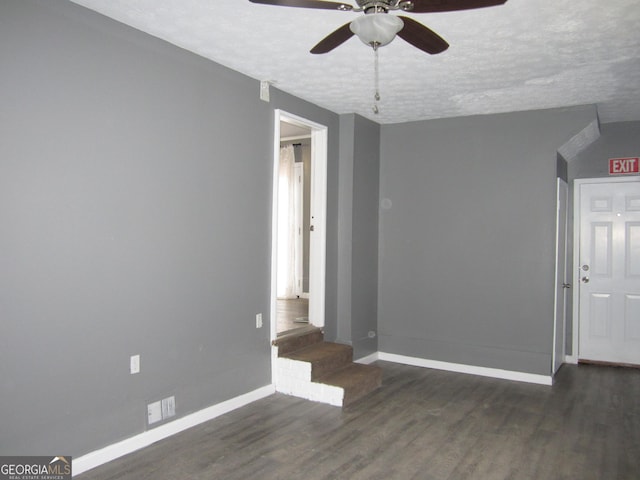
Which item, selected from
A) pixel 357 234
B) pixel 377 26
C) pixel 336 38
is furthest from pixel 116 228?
pixel 357 234

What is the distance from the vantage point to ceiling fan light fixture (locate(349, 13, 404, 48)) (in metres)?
1.94

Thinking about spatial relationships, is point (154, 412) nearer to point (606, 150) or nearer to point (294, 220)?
point (294, 220)

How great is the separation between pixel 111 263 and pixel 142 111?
1.00 metres

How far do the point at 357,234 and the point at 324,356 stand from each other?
1.48 m

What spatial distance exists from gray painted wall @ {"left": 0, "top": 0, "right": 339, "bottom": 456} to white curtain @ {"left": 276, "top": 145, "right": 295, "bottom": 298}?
3634mm

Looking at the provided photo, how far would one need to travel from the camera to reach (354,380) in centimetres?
418

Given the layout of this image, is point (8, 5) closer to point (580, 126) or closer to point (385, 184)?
point (385, 184)

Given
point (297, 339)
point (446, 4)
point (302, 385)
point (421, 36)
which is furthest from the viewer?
point (297, 339)

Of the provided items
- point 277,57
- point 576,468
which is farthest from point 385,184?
point 576,468

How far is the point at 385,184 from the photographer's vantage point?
18.4ft

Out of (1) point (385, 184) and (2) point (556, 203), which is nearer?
(2) point (556, 203)

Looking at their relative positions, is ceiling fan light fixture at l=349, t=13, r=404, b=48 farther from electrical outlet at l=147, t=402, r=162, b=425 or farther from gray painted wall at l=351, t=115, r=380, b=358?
gray painted wall at l=351, t=115, r=380, b=358

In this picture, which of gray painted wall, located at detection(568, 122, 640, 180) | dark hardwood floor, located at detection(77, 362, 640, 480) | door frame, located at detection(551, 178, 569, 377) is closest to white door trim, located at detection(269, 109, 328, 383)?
dark hardwood floor, located at detection(77, 362, 640, 480)

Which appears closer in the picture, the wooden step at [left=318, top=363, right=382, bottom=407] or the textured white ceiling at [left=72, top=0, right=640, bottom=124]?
the textured white ceiling at [left=72, top=0, right=640, bottom=124]
